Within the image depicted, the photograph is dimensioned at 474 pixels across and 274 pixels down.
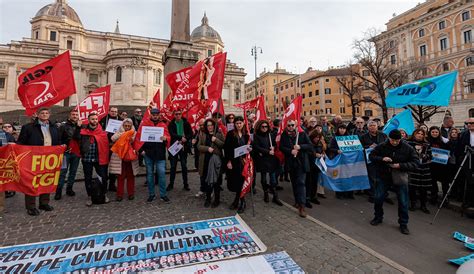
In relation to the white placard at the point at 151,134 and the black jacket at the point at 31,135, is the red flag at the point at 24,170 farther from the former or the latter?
the white placard at the point at 151,134

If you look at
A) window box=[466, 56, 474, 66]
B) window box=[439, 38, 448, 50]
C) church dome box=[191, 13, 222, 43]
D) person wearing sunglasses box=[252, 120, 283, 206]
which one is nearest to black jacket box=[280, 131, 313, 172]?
person wearing sunglasses box=[252, 120, 283, 206]

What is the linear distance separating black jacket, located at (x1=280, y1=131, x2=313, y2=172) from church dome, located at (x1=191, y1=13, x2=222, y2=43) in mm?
74047

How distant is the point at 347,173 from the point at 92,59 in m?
63.9

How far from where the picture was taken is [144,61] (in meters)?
49.7

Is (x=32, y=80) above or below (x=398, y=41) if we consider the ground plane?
below

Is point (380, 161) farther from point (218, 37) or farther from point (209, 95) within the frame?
point (218, 37)

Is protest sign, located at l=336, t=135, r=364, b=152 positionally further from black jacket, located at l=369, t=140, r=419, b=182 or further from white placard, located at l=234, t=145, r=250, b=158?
white placard, located at l=234, t=145, r=250, b=158

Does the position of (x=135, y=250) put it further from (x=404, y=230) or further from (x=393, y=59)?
(x=393, y=59)

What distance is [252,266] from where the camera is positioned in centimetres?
325

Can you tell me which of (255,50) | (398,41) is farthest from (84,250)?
(398,41)

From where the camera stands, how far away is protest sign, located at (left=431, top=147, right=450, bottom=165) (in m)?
5.73

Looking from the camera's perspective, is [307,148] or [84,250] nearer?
[84,250]

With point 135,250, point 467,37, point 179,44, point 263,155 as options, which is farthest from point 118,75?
point 467,37

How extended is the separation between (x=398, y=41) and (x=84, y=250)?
6273 cm
